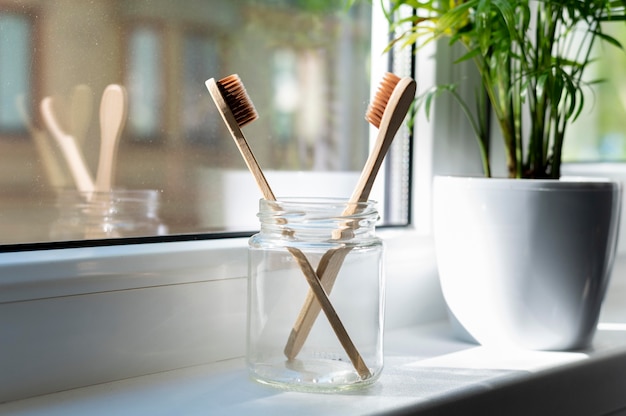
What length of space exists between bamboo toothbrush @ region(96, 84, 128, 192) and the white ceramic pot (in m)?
0.35

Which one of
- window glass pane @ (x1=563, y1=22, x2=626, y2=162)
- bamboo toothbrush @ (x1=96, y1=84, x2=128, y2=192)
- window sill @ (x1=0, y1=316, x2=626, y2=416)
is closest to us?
window sill @ (x1=0, y1=316, x2=626, y2=416)

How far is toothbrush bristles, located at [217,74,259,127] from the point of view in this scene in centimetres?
68

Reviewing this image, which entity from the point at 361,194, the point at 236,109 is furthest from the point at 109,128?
the point at 361,194

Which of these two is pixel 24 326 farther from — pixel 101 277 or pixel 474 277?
pixel 474 277

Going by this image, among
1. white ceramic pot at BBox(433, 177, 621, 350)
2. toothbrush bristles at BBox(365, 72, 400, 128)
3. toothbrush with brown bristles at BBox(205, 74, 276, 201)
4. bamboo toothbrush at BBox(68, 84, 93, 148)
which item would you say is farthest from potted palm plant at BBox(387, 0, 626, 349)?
bamboo toothbrush at BBox(68, 84, 93, 148)

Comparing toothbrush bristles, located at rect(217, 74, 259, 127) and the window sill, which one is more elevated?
toothbrush bristles, located at rect(217, 74, 259, 127)

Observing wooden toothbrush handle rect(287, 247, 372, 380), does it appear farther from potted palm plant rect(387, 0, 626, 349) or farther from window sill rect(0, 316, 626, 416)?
potted palm plant rect(387, 0, 626, 349)

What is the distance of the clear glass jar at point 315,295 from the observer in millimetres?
690

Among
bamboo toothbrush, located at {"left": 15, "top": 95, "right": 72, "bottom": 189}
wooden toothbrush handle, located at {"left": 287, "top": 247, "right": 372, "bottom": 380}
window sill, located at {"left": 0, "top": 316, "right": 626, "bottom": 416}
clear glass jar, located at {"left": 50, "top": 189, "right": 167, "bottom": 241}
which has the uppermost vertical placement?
bamboo toothbrush, located at {"left": 15, "top": 95, "right": 72, "bottom": 189}

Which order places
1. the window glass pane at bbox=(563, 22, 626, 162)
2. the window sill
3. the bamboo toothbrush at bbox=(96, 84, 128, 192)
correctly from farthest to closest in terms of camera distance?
the window glass pane at bbox=(563, 22, 626, 162) → the bamboo toothbrush at bbox=(96, 84, 128, 192) → the window sill

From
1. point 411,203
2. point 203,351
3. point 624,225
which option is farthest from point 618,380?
point 624,225

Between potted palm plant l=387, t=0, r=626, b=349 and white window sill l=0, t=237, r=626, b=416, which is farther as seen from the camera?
potted palm plant l=387, t=0, r=626, b=349

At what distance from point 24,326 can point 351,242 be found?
30 centimetres

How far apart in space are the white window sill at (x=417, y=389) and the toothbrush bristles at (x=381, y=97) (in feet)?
0.78
